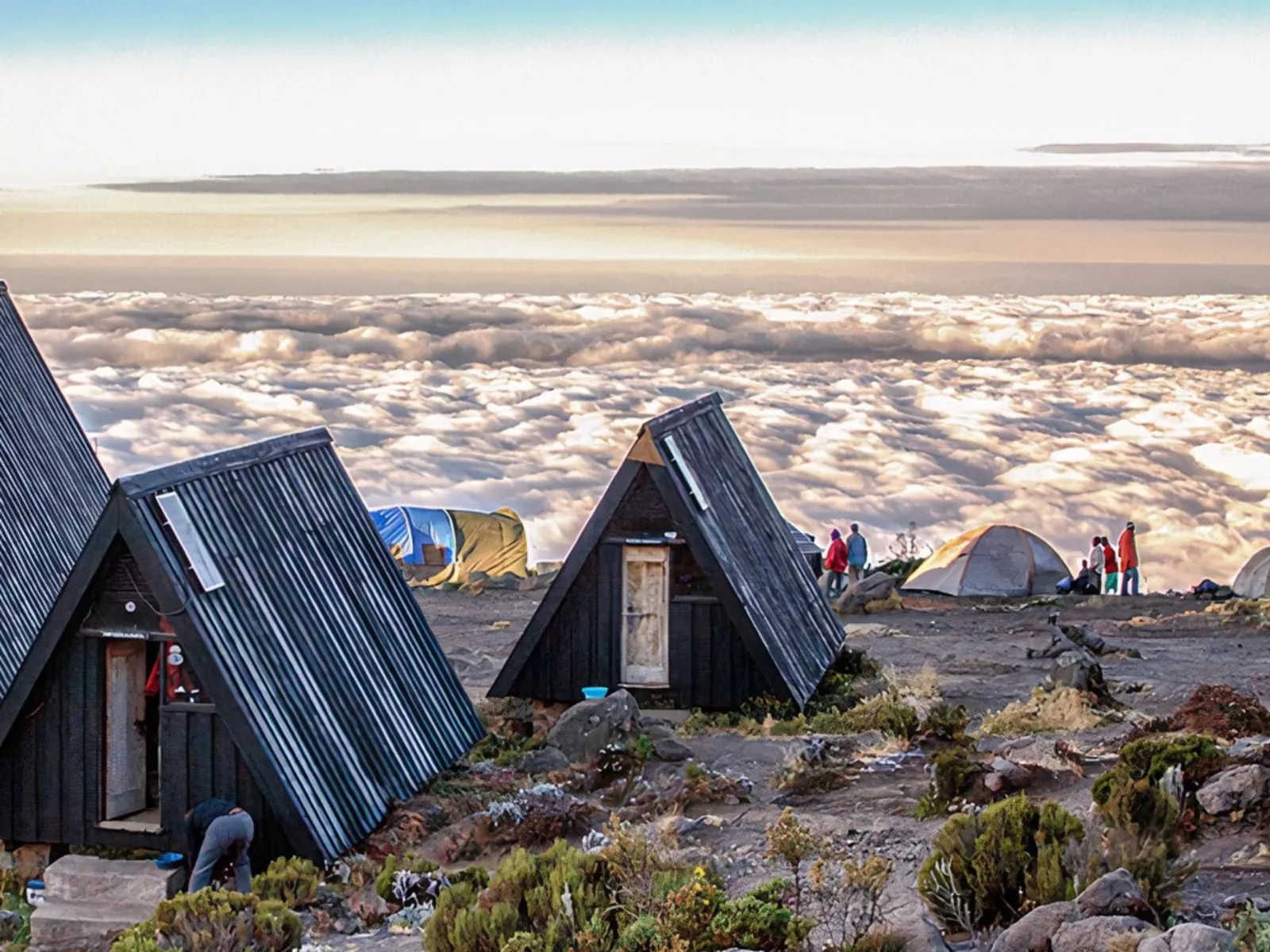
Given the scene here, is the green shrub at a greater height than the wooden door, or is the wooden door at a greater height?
the wooden door

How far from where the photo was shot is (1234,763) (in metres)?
14.2

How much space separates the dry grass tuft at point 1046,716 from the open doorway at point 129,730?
8.84 metres

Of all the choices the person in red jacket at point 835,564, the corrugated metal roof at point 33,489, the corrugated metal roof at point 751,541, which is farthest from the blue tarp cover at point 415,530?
the corrugated metal roof at point 751,541

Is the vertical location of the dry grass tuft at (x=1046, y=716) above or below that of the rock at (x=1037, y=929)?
below

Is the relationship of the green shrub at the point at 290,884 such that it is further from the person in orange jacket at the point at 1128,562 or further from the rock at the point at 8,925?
the person in orange jacket at the point at 1128,562

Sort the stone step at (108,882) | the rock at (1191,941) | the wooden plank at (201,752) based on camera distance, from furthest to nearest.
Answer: the wooden plank at (201,752)
the stone step at (108,882)
the rock at (1191,941)

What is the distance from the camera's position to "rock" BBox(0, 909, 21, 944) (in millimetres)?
14695

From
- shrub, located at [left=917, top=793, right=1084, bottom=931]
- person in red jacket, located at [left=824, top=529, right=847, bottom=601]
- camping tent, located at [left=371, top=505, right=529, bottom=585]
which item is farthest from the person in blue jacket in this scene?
shrub, located at [left=917, top=793, right=1084, bottom=931]

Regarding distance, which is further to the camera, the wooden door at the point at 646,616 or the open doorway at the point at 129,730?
the wooden door at the point at 646,616

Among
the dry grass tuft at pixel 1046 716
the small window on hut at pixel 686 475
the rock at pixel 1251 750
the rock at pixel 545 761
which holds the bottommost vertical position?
the rock at pixel 545 761

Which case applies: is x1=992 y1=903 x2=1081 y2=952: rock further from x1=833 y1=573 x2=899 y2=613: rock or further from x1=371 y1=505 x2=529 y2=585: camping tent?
x1=371 y1=505 x2=529 y2=585: camping tent

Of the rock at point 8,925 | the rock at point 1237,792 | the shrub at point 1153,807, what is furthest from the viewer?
the rock at point 8,925

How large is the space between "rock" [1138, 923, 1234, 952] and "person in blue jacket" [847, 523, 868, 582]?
27.0m

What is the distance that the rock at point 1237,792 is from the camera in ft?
45.2
